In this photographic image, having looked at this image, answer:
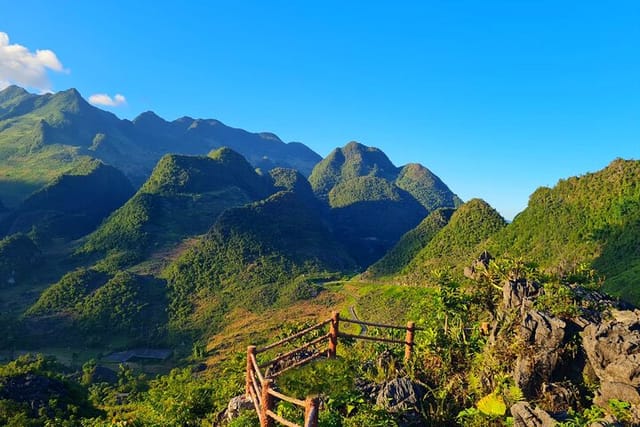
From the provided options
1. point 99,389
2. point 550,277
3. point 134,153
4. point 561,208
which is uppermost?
point 134,153

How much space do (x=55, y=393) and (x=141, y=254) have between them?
60709mm

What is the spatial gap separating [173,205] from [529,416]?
100 meters

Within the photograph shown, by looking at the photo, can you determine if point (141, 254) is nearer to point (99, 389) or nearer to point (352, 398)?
point (99, 389)

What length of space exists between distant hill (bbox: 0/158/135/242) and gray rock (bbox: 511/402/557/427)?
10736cm

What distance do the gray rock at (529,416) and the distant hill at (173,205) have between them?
262 ft

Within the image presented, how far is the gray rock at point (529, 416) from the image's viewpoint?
22.2 feet

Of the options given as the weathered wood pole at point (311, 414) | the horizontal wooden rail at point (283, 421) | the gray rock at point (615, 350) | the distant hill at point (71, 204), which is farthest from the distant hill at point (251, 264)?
the weathered wood pole at point (311, 414)

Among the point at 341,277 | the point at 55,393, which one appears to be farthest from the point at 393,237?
the point at 55,393

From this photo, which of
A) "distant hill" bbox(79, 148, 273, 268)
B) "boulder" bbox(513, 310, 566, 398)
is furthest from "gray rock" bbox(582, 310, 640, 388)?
"distant hill" bbox(79, 148, 273, 268)

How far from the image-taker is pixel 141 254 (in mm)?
81688

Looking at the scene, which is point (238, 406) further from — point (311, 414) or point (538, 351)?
point (538, 351)

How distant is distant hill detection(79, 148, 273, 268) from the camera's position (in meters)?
85.2

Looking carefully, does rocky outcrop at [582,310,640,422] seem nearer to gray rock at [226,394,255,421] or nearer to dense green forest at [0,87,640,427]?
dense green forest at [0,87,640,427]

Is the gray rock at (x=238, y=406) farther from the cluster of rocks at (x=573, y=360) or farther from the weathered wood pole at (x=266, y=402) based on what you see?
the cluster of rocks at (x=573, y=360)
